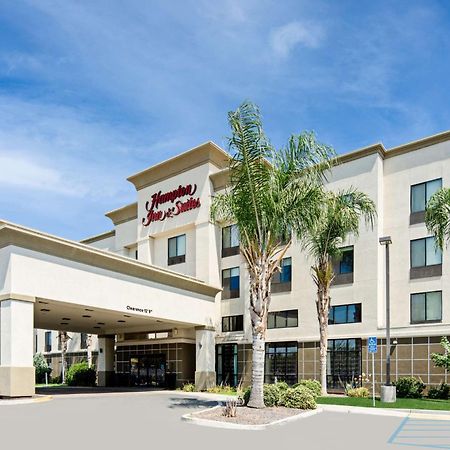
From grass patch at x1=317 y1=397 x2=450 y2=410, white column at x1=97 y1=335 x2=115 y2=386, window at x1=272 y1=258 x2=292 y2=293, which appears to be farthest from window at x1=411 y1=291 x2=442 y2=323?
white column at x1=97 y1=335 x2=115 y2=386

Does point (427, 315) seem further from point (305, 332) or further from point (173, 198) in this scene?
point (173, 198)

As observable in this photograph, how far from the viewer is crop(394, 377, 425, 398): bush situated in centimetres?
2867

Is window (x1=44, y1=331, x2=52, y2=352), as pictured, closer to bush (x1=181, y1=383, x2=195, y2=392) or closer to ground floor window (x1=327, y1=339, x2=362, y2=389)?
bush (x1=181, y1=383, x2=195, y2=392)

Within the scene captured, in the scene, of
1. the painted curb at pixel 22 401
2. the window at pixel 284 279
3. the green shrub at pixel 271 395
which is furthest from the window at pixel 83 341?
the green shrub at pixel 271 395

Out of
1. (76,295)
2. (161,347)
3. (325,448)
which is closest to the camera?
(325,448)

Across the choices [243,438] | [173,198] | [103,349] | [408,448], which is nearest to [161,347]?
[103,349]

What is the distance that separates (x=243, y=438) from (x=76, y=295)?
47.3 ft

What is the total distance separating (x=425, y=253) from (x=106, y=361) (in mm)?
24853

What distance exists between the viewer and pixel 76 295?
26.7 m

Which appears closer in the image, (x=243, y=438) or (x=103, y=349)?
(x=243, y=438)

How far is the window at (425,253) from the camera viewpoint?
30328 millimetres

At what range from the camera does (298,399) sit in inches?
843

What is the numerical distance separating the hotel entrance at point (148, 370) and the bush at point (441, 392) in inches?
727

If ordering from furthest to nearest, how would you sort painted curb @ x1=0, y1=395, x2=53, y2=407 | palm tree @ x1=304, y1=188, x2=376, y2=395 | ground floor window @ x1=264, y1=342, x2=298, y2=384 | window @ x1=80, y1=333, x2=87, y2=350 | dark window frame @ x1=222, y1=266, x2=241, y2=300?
window @ x1=80, y1=333, x2=87, y2=350 < dark window frame @ x1=222, y1=266, x2=241, y2=300 < ground floor window @ x1=264, y1=342, x2=298, y2=384 < palm tree @ x1=304, y1=188, x2=376, y2=395 < painted curb @ x1=0, y1=395, x2=53, y2=407
